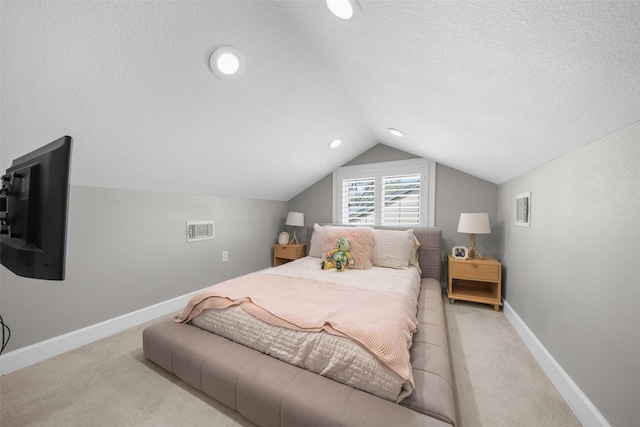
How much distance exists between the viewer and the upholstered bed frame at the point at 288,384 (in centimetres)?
95

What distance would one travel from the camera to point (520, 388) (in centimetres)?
140

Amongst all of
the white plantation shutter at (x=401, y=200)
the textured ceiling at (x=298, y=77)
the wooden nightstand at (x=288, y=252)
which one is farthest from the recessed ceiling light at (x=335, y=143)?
the wooden nightstand at (x=288, y=252)

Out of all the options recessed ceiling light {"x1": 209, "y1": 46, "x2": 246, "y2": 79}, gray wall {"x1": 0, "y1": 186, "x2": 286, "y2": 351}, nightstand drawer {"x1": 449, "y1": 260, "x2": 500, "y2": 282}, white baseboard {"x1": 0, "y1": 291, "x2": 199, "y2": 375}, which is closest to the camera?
recessed ceiling light {"x1": 209, "y1": 46, "x2": 246, "y2": 79}

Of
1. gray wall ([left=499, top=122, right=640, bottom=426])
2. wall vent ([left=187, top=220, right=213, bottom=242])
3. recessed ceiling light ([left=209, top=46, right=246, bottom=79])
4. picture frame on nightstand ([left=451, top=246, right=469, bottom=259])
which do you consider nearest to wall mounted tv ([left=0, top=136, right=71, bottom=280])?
recessed ceiling light ([left=209, top=46, right=246, bottom=79])

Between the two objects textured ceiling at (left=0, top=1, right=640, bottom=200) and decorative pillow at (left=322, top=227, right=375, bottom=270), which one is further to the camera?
decorative pillow at (left=322, top=227, right=375, bottom=270)

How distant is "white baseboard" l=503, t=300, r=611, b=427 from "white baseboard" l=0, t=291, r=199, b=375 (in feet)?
10.6

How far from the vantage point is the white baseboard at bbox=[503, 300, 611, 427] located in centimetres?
111

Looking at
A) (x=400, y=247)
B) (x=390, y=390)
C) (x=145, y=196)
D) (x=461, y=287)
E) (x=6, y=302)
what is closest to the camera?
(x=390, y=390)

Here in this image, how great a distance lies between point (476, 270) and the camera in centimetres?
247

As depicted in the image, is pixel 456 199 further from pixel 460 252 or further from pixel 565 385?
pixel 565 385

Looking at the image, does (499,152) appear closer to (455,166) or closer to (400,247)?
(455,166)

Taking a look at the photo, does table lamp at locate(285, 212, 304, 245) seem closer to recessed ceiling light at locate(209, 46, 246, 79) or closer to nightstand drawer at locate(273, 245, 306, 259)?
nightstand drawer at locate(273, 245, 306, 259)

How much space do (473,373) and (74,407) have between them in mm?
2424

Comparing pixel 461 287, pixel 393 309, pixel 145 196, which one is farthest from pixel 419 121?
pixel 145 196
